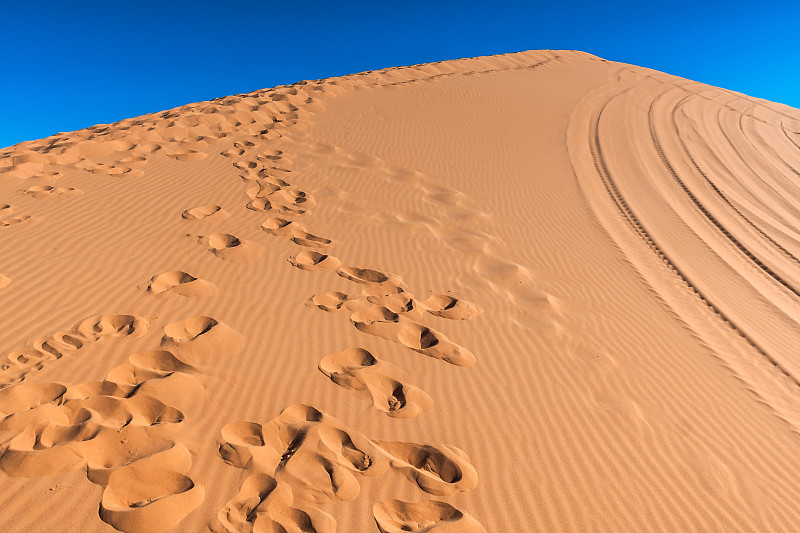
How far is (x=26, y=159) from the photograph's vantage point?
8.48m

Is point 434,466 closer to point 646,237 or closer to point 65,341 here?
point 65,341

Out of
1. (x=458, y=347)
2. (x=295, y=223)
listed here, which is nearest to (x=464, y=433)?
(x=458, y=347)

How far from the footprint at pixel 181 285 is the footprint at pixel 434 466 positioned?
2659 millimetres

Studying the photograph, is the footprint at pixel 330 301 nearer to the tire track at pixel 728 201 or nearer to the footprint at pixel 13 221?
the footprint at pixel 13 221

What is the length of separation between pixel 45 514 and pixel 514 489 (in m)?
2.60

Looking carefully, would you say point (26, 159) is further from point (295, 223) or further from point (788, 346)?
point (788, 346)

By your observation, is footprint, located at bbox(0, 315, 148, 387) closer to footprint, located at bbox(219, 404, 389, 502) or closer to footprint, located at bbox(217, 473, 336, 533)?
footprint, located at bbox(219, 404, 389, 502)

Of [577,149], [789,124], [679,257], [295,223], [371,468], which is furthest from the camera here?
[789,124]

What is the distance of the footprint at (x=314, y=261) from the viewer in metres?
6.00

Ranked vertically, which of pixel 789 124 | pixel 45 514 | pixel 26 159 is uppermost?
pixel 789 124

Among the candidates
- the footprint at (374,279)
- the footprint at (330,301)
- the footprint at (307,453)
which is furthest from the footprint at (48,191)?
the footprint at (307,453)

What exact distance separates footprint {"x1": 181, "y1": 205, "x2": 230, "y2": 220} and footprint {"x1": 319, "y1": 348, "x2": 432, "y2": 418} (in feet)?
12.2

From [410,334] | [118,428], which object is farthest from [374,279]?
[118,428]

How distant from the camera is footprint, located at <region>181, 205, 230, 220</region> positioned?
698cm
